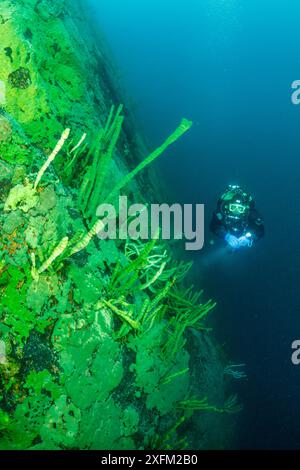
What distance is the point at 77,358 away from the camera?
2553 mm

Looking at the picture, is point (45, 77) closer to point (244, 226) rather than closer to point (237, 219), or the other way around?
point (237, 219)

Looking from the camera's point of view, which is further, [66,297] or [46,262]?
[66,297]

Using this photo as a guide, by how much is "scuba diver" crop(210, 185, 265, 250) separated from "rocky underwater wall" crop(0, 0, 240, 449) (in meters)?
3.04

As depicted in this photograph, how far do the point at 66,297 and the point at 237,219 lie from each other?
484cm

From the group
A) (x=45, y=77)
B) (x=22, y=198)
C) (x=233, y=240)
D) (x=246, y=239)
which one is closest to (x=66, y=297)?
(x=22, y=198)

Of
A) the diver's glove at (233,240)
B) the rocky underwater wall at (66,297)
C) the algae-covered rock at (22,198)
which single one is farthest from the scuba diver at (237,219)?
the algae-covered rock at (22,198)

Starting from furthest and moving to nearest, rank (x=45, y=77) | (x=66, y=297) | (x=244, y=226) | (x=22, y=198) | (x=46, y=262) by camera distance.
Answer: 1. (x=244, y=226)
2. (x=45, y=77)
3. (x=66, y=297)
4. (x=22, y=198)
5. (x=46, y=262)

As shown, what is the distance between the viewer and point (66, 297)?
2566 millimetres

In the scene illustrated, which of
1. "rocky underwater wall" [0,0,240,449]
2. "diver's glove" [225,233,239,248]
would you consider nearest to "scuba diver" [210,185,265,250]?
"diver's glove" [225,233,239,248]

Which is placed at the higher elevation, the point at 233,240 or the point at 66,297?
the point at 233,240

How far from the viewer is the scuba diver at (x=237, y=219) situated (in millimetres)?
6668

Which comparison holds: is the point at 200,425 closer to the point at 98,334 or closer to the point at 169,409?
→ the point at 169,409

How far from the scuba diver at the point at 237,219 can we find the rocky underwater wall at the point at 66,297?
3038 mm

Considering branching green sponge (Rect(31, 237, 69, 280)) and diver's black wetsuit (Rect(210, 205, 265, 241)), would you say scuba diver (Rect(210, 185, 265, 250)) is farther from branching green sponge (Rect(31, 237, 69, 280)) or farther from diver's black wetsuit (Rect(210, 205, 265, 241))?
branching green sponge (Rect(31, 237, 69, 280))
